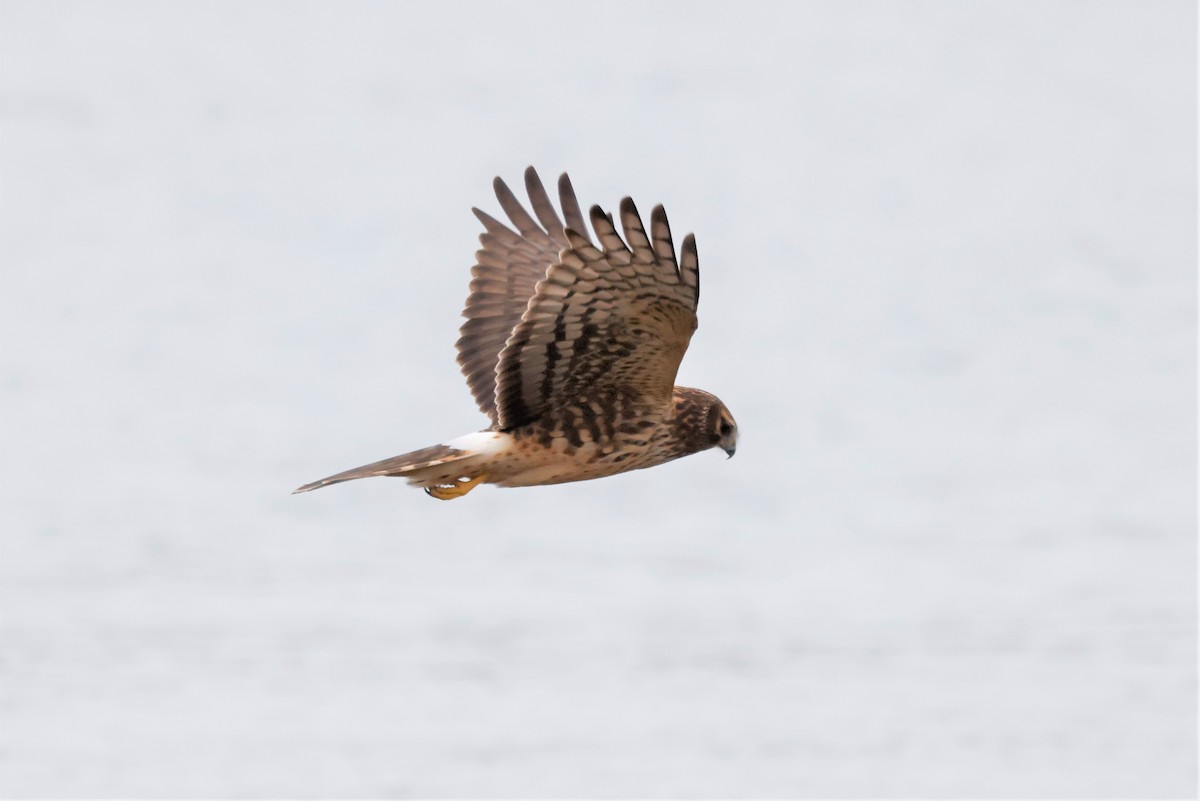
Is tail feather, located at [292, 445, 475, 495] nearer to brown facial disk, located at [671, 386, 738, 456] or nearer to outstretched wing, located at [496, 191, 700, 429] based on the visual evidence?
outstretched wing, located at [496, 191, 700, 429]

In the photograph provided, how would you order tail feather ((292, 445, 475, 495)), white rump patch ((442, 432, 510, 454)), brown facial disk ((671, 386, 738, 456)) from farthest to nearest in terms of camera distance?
brown facial disk ((671, 386, 738, 456)), white rump patch ((442, 432, 510, 454)), tail feather ((292, 445, 475, 495))

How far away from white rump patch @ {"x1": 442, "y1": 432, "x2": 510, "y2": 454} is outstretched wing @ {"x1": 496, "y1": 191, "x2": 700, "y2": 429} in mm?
55

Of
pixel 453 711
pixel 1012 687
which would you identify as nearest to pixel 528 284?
pixel 453 711

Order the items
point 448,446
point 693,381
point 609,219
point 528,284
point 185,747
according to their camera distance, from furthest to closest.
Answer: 1. point 693,381
2. point 185,747
3. point 528,284
4. point 448,446
5. point 609,219

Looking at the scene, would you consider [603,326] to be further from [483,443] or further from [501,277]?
[501,277]

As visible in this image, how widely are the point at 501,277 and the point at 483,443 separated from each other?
1063 mm

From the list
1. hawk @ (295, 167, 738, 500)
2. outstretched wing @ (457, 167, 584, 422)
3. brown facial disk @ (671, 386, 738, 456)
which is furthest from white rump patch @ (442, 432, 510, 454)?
brown facial disk @ (671, 386, 738, 456)

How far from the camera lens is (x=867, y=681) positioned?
1662 cm

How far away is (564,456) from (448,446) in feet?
1.51

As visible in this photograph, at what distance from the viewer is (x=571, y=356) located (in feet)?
34.9

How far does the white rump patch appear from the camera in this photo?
10812 millimetres

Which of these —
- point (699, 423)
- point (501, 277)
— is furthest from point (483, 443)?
point (501, 277)

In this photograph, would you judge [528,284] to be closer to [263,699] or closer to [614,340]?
[614,340]

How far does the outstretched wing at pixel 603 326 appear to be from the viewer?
33.1 feet
